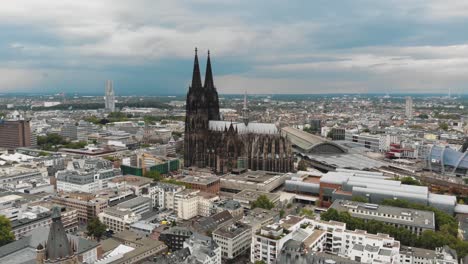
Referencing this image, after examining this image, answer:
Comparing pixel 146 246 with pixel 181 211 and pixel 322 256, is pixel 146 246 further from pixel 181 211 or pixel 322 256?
pixel 322 256

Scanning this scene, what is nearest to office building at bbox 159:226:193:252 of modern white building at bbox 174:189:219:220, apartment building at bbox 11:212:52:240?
modern white building at bbox 174:189:219:220

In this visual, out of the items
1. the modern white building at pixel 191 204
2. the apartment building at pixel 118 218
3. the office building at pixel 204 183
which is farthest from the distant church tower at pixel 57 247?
the office building at pixel 204 183

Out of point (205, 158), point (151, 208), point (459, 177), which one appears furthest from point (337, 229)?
point (459, 177)

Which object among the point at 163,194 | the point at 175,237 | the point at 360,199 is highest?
the point at 163,194

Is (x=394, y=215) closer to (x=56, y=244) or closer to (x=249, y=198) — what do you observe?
(x=249, y=198)

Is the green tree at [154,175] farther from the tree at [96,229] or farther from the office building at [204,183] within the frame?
the tree at [96,229]

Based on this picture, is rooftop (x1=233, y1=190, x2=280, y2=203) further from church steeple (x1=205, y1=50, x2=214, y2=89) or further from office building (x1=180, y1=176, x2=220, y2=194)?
church steeple (x1=205, y1=50, x2=214, y2=89)

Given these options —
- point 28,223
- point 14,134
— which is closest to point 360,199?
point 28,223
